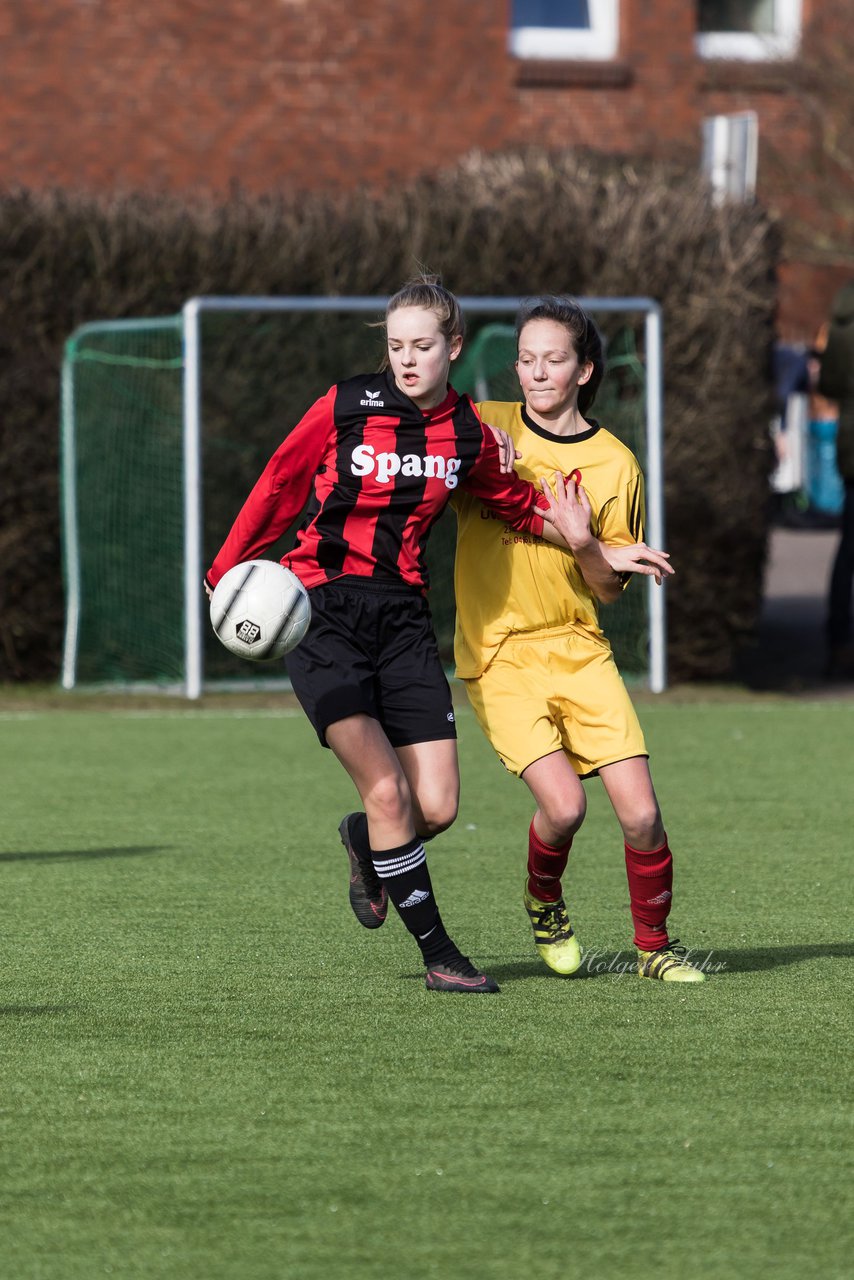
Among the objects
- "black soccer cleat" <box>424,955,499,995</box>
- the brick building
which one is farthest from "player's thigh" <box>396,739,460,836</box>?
the brick building

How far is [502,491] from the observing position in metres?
5.51

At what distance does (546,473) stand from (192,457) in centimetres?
729

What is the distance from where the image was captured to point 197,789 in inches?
378

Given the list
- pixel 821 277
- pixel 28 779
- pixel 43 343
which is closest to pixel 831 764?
pixel 28 779

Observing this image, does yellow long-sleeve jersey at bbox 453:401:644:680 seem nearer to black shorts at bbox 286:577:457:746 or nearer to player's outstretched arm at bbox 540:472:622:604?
player's outstretched arm at bbox 540:472:622:604

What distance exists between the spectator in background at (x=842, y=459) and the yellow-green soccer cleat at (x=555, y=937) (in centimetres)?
826

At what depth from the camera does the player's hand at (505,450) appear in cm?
549

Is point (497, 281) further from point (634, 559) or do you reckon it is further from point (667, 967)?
point (667, 967)

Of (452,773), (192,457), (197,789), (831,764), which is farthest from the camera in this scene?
(192,457)

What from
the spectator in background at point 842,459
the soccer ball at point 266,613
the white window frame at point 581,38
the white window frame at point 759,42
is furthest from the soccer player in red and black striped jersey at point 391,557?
the white window frame at point 759,42

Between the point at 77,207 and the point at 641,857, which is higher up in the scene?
the point at 77,207

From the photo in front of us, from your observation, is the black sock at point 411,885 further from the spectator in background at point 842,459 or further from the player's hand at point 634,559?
the spectator in background at point 842,459

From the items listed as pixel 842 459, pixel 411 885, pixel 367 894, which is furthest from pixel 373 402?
pixel 842 459

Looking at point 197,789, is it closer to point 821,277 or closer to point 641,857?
point 641,857
